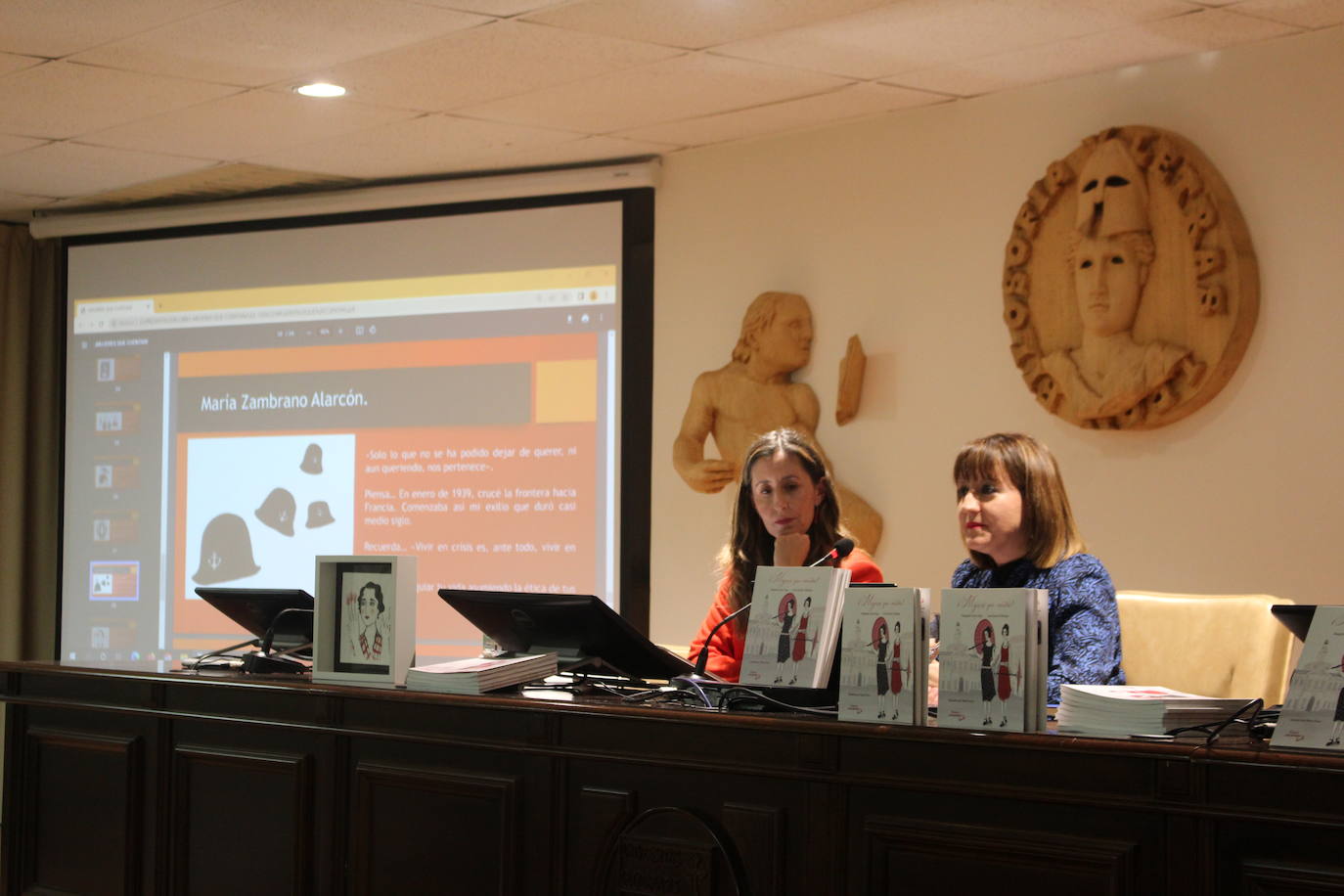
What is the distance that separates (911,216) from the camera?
177 inches

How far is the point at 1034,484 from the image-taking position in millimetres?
2865

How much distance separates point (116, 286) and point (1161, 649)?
4.44 metres

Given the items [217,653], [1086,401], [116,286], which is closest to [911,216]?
[1086,401]

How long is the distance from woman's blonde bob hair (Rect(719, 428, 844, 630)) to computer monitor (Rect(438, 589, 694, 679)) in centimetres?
47

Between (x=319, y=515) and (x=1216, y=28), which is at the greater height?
(x=1216, y=28)

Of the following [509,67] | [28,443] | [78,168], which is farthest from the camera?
[28,443]

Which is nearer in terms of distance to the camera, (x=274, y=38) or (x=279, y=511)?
(x=274, y=38)

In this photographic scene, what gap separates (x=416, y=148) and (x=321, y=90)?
0.69 meters

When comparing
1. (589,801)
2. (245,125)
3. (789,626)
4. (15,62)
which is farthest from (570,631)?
(245,125)

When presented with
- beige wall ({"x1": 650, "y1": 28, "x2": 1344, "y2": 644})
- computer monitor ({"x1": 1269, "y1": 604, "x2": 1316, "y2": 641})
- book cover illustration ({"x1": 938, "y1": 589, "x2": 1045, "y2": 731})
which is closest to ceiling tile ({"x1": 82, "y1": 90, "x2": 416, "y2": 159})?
beige wall ({"x1": 650, "y1": 28, "x2": 1344, "y2": 644})

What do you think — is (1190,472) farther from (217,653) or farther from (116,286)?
(116,286)

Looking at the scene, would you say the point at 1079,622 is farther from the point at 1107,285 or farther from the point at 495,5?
the point at 495,5

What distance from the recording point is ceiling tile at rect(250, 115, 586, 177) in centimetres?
472

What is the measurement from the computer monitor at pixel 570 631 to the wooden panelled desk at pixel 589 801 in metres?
0.21
